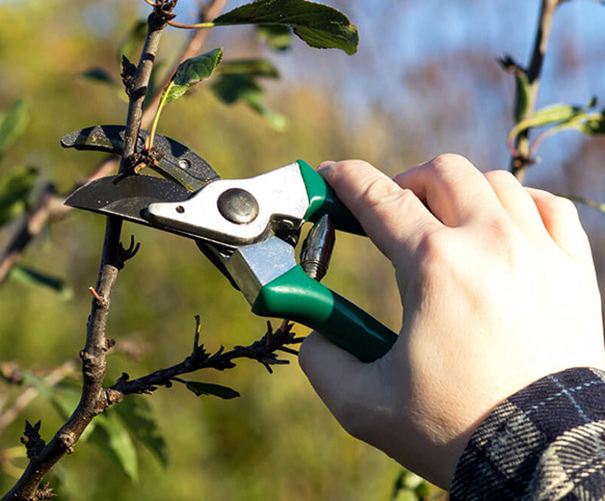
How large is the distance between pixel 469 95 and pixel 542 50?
390 inches

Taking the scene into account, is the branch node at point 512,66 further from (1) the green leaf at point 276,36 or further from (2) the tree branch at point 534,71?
(1) the green leaf at point 276,36

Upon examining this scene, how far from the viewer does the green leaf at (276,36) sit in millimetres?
2207

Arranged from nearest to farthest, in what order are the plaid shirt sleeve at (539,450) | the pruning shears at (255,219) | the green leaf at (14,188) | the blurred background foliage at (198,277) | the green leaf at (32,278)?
1. the plaid shirt sleeve at (539,450)
2. the pruning shears at (255,219)
3. the green leaf at (14,188)
4. the green leaf at (32,278)
5. the blurred background foliage at (198,277)

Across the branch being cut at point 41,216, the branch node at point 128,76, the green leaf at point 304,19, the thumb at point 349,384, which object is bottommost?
the thumb at point 349,384

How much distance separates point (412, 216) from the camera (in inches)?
38.8

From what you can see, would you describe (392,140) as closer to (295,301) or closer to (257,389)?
(257,389)

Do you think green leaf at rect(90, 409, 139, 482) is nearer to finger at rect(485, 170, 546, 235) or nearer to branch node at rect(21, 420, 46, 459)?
branch node at rect(21, 420, 46, 459)

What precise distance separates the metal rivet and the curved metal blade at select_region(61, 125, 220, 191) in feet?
0.27

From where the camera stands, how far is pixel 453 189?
3.42 feet

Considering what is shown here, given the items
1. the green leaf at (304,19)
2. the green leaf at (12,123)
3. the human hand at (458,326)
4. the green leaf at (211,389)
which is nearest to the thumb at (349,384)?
the human hand at (458,326)

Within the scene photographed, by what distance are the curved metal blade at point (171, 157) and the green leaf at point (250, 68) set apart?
1.13m

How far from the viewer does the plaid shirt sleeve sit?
0.77 metres

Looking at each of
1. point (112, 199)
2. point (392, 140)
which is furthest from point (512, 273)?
point (392, 140)

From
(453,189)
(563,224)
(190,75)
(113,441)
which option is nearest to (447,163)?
(453,189)
